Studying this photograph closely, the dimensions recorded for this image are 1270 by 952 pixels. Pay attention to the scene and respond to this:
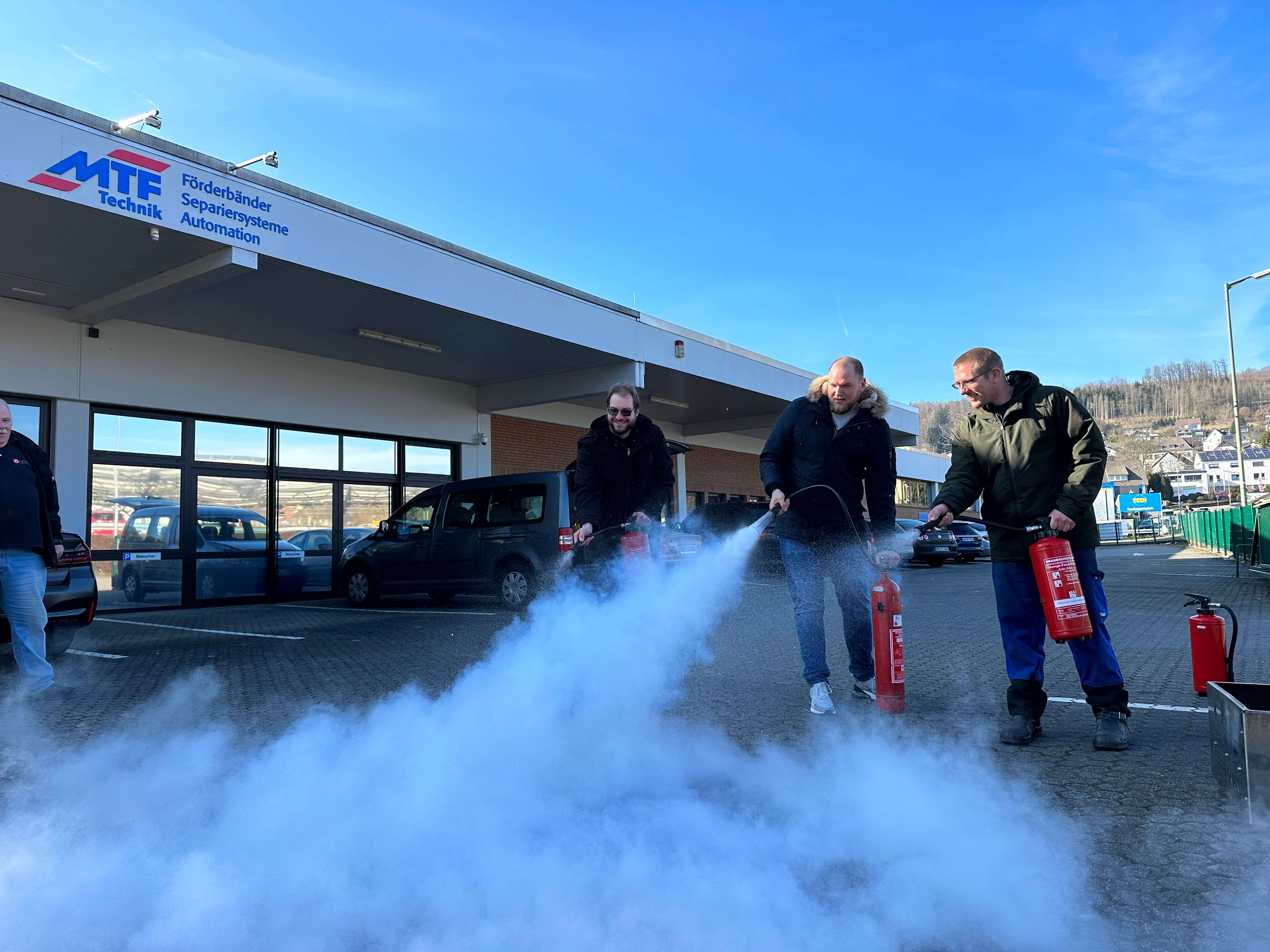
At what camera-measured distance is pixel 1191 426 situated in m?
141

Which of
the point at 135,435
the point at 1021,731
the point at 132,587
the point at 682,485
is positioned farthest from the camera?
the point at 682,485

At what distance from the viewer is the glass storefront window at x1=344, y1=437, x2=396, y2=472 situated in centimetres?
1444

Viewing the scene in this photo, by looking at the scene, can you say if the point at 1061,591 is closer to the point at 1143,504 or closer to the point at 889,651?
the point at 889,651

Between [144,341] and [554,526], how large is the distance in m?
6.54

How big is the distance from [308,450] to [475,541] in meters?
4.87

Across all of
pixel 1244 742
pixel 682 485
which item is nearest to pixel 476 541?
pixel 1244 742

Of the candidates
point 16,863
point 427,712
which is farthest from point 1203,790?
point 16,863

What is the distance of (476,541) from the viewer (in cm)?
1052

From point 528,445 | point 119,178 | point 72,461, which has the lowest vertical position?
point 72,461

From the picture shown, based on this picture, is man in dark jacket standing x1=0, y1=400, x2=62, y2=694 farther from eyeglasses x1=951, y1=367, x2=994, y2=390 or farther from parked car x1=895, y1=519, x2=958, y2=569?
parked car x1=895, y1=519, x2=958, y2=569

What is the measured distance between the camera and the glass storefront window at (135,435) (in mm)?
11148

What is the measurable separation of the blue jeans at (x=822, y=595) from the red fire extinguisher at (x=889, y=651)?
0.68ft

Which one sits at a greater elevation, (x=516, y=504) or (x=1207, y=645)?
(x=516, y=504)

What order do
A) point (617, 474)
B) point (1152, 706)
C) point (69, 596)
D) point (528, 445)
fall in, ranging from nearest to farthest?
point (1152, 706) → point (617, 474) → point (69, 596) → point (528, 445)
